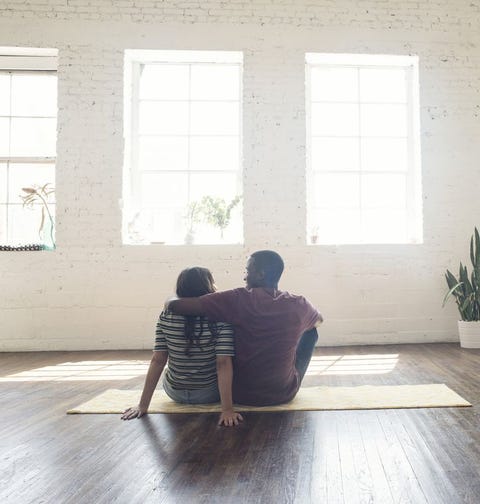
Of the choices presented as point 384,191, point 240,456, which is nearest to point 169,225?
point 384,191

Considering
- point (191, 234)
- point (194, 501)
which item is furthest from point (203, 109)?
point (194, 501)

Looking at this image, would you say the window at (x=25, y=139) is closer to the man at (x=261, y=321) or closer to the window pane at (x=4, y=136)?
the window pane at (x=4, y=136)

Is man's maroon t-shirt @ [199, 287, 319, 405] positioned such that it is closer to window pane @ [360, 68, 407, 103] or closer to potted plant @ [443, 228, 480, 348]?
potted plant @ [443, 228, 480, 348]

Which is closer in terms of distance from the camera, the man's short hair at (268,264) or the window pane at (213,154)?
the man's short hair at (268,264)

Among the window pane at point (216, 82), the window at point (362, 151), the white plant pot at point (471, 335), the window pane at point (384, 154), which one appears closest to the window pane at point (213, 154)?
the window pane at point (216, 82)

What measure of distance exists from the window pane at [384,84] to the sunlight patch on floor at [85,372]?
144 inches

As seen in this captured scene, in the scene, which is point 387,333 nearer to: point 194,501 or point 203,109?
point 203,109

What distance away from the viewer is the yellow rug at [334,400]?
2.27 m

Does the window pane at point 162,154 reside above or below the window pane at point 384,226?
above

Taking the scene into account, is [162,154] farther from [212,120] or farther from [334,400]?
[334,400]

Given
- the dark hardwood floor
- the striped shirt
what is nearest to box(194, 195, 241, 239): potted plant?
the dark hardwood floor

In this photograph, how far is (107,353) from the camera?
4.17m

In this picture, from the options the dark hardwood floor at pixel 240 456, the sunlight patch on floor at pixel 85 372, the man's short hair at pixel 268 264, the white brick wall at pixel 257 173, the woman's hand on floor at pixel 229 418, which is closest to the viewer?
the dark hardwood floor at pixel 240 456

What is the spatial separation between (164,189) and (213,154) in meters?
0.64
